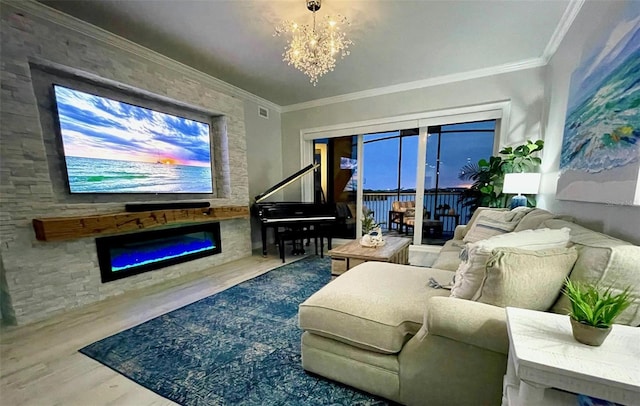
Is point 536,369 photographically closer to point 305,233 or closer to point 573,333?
point 573,333

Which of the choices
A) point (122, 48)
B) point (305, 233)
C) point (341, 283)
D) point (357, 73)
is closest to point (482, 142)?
point (357, 73)

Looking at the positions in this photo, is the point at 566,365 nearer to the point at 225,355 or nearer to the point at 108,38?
the point at 225,355

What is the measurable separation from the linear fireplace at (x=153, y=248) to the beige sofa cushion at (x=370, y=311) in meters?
2.42

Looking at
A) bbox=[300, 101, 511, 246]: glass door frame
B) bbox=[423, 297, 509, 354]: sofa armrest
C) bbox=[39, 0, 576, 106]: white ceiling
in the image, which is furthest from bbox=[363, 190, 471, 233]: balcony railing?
bbox=[423, 297, 509, 354]: sofa armrest

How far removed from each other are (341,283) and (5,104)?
3019 millimetres

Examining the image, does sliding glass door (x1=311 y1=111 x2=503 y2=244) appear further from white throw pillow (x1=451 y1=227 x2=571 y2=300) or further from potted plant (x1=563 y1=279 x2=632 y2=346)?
potted plant (x1=563 y1=279 x2=632 y2=346)

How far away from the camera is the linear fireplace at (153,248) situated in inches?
101

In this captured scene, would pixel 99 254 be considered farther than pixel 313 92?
No

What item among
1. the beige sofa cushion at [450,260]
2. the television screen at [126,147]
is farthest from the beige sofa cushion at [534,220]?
the television screen at [126,147]

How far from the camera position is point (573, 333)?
760mm

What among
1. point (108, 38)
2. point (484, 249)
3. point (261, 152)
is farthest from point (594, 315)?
point (261, 152)

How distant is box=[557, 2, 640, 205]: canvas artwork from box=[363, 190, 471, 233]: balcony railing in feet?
6.72

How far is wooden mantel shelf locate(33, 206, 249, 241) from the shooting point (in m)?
2.07

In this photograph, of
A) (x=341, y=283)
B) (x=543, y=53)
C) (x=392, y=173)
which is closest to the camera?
(x=341, y=283)
